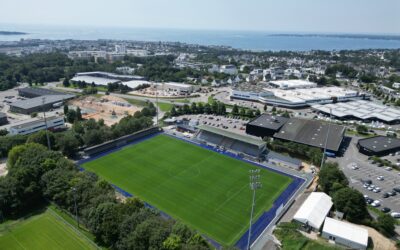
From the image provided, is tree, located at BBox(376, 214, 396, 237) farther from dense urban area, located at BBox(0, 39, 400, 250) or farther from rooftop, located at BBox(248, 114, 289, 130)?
rooftop, located at BBox(248, 114, 289, 130)

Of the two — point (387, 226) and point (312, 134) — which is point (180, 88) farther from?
point (387, 226)

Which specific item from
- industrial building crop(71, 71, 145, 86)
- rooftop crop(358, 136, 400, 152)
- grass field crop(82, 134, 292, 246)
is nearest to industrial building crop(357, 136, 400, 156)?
rooftop crop(358, 136, 400, 152)

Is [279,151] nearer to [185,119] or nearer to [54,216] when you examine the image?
[185,119]

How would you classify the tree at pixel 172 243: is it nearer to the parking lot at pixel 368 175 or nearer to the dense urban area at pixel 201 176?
the dense urban area at pixel 201 176

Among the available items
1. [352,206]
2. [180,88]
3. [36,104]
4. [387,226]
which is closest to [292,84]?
[180,88]

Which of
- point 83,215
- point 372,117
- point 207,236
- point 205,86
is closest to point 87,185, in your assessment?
point 83,215

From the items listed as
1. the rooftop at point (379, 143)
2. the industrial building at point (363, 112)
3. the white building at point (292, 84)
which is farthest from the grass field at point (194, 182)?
the white building at point (292, 84)
